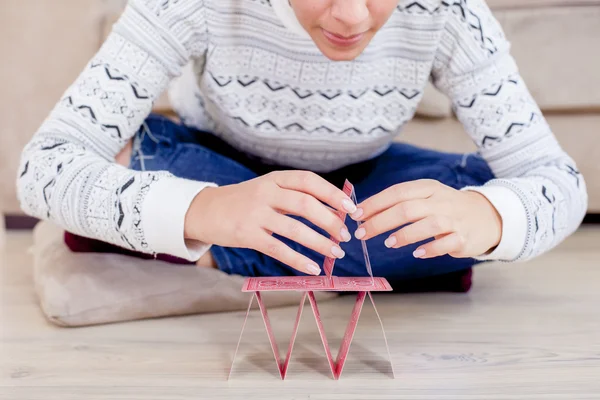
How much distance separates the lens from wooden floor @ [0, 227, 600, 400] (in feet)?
2.68

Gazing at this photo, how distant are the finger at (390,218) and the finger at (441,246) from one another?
1.6 inches

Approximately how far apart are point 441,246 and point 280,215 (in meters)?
0.20

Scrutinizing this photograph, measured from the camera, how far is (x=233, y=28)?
106 cm

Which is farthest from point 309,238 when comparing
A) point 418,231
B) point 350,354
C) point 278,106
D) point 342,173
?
point 342,173

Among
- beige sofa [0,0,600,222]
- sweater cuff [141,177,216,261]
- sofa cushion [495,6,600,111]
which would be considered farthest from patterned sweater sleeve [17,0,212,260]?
sofa cushion [495,6,600,111]

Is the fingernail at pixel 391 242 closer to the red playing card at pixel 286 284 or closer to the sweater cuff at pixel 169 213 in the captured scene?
the red playing card at pixel 286 284

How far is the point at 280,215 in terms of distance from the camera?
77 centimetres

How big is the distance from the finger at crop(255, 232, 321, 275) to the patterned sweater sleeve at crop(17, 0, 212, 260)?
5.3 inches

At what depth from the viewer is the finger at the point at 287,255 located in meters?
0.76

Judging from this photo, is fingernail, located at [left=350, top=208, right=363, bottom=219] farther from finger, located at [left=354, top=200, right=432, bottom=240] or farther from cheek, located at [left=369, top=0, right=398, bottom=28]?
cheek, located at [left=369, top=0, right=398, bottom=28]

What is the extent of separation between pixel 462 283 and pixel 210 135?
57 cm

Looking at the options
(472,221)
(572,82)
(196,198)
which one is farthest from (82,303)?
(572,82)

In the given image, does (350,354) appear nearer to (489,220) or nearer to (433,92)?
(489,220)

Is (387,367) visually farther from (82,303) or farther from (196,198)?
(82,303)
